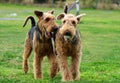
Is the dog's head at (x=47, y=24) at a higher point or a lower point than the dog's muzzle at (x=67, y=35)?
higher

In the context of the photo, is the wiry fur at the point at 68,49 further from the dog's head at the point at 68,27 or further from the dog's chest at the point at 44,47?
the dog's chest at the point at 44,47

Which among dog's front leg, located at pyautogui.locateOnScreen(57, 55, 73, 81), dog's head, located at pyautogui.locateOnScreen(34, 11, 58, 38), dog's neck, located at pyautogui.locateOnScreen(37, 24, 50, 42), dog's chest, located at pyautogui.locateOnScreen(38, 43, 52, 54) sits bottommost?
dog's front leg, located at pyautogui.locateOnScreen(57, 55, 73, 81)

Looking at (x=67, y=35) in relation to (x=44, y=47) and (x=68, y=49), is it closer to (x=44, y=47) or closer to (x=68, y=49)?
(x=68, y=49)

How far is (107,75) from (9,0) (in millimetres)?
48377

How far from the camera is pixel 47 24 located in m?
8.48

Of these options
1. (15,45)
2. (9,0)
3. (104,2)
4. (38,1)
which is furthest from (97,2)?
(15,45)

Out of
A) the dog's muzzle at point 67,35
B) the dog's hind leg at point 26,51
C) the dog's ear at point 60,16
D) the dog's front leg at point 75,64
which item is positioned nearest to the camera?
the dog's muzzle at point 67,35

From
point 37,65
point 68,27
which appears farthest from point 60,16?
point 37,65

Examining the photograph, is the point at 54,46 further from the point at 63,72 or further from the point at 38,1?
the point at 38,1

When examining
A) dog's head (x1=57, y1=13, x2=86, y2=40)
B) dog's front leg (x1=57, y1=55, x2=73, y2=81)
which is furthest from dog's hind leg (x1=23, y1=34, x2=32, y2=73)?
dog's head (x1=57, y1=13, x2=86, y2=40)

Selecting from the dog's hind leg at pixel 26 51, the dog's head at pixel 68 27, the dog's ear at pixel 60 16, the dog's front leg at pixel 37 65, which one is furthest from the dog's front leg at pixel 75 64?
the dog's hind leg at pixel 26 51

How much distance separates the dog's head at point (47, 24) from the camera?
837cm

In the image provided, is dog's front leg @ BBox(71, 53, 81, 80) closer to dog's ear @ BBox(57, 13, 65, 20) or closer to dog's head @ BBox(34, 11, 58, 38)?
dog's head @ BBox(34, 11, 58, 38)

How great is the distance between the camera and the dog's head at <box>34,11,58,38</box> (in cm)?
837
